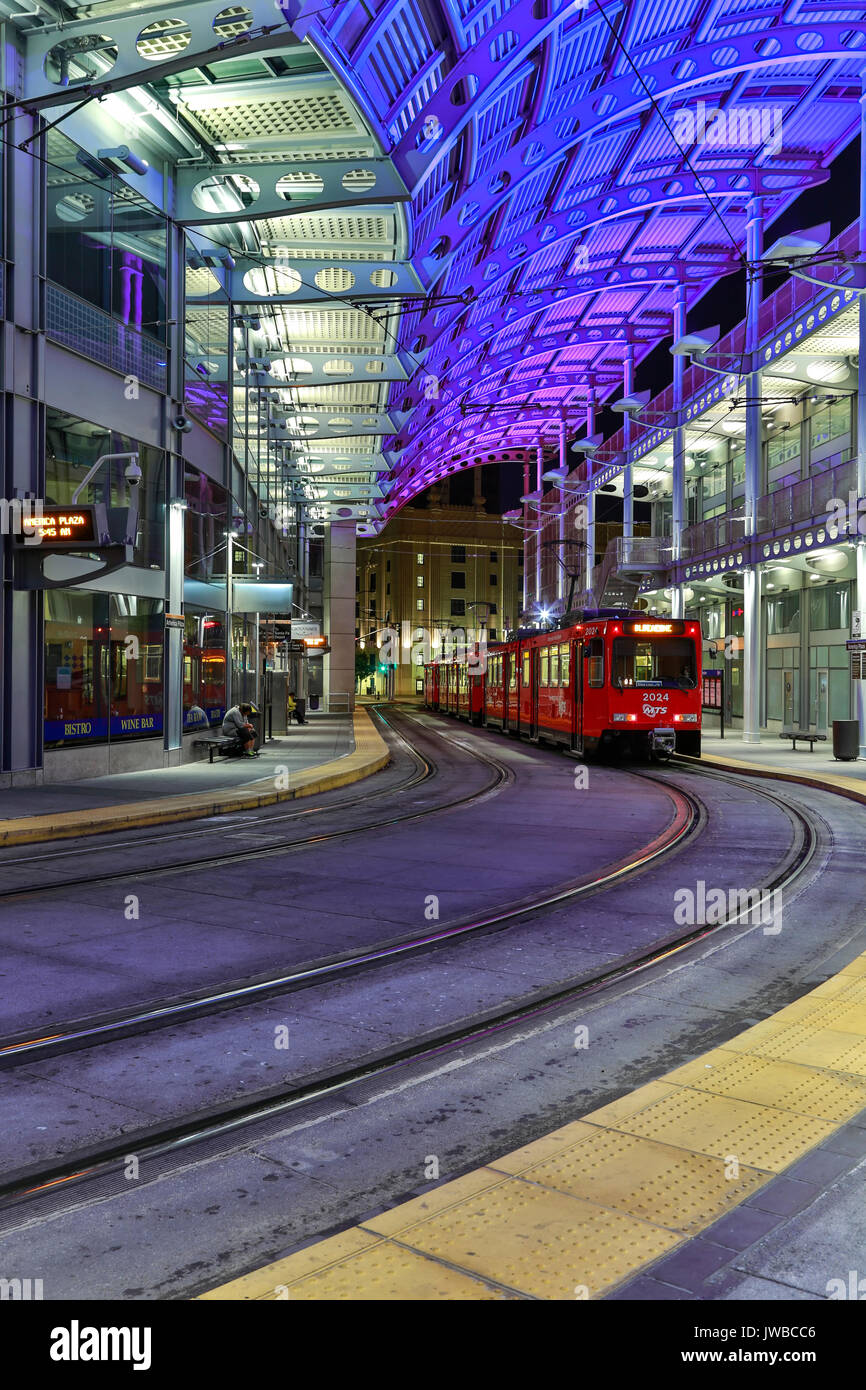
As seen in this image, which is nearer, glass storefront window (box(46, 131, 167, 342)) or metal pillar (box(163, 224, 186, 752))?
glass storefront window (box(46, 131, 167, 342))

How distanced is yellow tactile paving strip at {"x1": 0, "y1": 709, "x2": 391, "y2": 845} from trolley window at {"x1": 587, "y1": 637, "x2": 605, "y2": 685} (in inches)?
225

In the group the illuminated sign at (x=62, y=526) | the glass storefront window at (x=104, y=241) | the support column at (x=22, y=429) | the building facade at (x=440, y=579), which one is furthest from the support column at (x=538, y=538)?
the illuminated sign at (x=62, y=526)

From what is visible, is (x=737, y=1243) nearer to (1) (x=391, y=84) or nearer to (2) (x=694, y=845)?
(2) (x=694, y=845)

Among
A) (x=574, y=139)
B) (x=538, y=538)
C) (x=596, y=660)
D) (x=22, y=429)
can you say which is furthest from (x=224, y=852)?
(x=538, y=538)

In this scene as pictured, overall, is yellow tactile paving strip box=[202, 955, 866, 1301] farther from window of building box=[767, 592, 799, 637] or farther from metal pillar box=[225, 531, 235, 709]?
window of building box=[767, 592, 799, 637]

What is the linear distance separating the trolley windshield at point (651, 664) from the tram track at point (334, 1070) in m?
14.2

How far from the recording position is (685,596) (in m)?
44.3

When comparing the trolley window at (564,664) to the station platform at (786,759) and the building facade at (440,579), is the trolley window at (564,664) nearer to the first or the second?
the station platform at (786,759)

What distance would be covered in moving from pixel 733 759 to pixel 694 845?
1310 cm

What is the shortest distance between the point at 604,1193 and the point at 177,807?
11.9 m

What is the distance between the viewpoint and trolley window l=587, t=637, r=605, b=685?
23.7 metres

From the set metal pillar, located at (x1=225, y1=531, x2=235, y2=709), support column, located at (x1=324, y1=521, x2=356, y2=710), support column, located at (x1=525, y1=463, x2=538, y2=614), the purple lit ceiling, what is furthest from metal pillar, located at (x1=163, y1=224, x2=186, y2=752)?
support column, located at (x1=525, y1=463, x2=538, y2=614)
